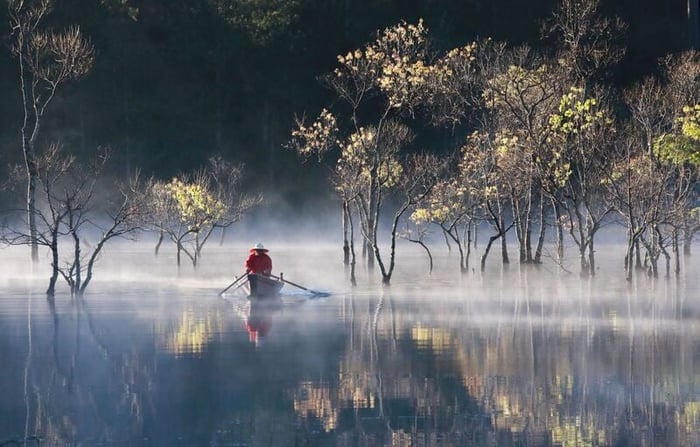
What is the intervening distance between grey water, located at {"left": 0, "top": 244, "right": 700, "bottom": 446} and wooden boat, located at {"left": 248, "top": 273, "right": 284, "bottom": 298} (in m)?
0.45

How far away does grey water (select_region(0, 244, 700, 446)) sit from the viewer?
19.0m

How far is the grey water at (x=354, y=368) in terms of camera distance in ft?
62.4

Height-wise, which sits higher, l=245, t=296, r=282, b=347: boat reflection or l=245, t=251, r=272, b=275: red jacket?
l=245, t=251, r=272, b=275: red jacket

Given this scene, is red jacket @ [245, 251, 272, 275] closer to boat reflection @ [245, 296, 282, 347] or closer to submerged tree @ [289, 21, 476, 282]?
boat reflection @ [245, 296, 282, 347]

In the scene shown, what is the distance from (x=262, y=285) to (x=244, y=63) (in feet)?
231

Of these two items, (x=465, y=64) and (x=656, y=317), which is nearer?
(x=656, y=317)

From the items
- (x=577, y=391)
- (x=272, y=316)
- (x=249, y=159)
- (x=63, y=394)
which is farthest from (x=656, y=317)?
(x=249, y=159)

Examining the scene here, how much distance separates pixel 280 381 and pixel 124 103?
Result: 92437 millimetres

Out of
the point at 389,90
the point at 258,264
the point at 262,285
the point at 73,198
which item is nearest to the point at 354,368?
the point at 73,198

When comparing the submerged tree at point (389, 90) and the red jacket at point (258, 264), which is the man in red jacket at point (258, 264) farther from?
the submerged tree at point (389, 90)

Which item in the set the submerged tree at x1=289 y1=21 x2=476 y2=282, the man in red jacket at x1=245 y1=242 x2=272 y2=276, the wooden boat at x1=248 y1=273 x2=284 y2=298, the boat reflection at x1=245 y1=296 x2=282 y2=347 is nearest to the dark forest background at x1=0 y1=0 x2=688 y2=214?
the submerged tree at x1=289 y1=21 x2=476 y2=282

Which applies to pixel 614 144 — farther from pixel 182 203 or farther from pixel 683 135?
pixel 182 203

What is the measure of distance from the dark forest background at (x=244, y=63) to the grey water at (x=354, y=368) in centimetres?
6399

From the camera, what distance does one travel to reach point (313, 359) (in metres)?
27.9
